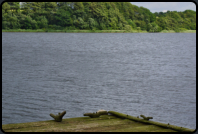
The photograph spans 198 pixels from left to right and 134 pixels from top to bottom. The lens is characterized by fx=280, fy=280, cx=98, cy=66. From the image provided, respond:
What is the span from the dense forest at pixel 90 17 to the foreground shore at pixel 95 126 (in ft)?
254

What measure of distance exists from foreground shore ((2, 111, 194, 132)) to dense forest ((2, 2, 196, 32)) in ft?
254

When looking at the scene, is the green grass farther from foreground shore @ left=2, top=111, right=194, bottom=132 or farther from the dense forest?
the dense forest

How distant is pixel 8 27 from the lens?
85.6 m

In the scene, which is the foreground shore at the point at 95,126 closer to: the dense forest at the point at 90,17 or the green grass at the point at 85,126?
the green grass at the point at 85,126

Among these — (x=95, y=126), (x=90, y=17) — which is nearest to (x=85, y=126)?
(x=95, y=126)

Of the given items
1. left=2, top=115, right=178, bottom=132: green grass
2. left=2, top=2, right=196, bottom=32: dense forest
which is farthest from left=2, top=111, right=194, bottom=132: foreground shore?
left=2, top=2, right=196, bottom=32: dense forest

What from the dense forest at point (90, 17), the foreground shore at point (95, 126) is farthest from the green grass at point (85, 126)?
the dense forest at point (90, 17)

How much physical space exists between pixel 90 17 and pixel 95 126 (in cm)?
9298

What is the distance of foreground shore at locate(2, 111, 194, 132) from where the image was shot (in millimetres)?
4215

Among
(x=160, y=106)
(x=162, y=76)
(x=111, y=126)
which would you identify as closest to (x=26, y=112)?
(x=160, y=106)

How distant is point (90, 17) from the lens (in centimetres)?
9569

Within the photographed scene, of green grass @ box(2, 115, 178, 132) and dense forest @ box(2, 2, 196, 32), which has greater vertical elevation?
dense forest @ box(2, 2, 196, 32)

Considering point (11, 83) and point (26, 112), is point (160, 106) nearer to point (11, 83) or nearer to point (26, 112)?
point (26, 112)

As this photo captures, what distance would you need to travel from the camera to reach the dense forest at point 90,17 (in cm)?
8344
